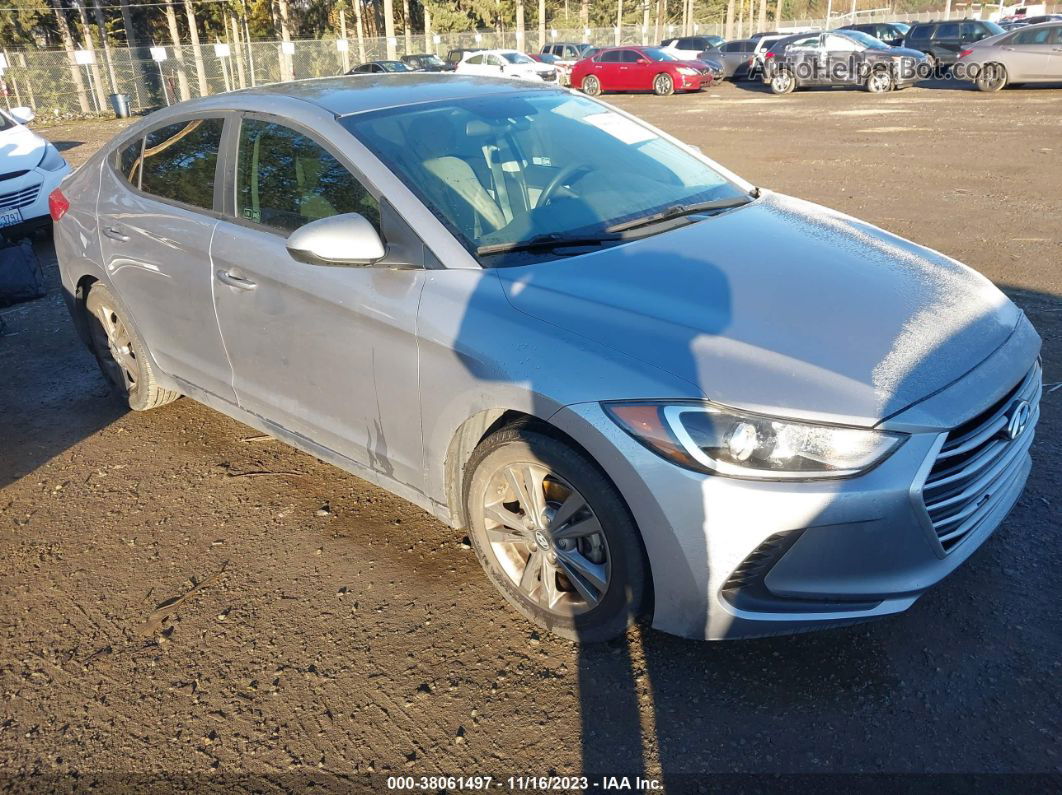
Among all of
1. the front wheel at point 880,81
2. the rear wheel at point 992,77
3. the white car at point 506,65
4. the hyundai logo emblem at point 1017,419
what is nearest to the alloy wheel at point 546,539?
the hyundai logo emblem at point 1017,419

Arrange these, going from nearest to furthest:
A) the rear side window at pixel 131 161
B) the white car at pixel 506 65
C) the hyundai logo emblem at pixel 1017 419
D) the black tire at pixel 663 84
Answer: the hyundai logo emblem at pixel 1017 419
the rear side window at pixel 131 161
the black tire at pixel 663 84
the white car at pixel 506 65

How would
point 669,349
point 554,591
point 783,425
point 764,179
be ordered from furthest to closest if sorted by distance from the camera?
point 764,179 < point 554,591 < point 669,349 < point 783,425

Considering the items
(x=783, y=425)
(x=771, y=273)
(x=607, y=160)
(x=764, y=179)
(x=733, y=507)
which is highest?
(x=607, y=160)

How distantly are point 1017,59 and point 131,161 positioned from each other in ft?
72.5

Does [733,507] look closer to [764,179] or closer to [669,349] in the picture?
[669,349]

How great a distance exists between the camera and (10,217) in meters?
8.33

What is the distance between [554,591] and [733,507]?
2.69 ft

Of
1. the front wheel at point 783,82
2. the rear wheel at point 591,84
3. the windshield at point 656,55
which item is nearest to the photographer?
the front wheel at point 783,82

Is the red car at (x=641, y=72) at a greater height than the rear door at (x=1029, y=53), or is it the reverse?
the rear door at (x=1029, y=53)

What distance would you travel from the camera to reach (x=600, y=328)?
2531 millimetres

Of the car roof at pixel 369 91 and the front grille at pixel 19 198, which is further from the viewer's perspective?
the front grille at pixel 19 198

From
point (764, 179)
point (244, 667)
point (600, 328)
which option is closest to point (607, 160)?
point (600, 328)

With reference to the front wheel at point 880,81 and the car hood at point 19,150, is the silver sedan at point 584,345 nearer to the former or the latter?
the car hood at point 19,150

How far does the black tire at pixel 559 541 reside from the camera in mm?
2488
